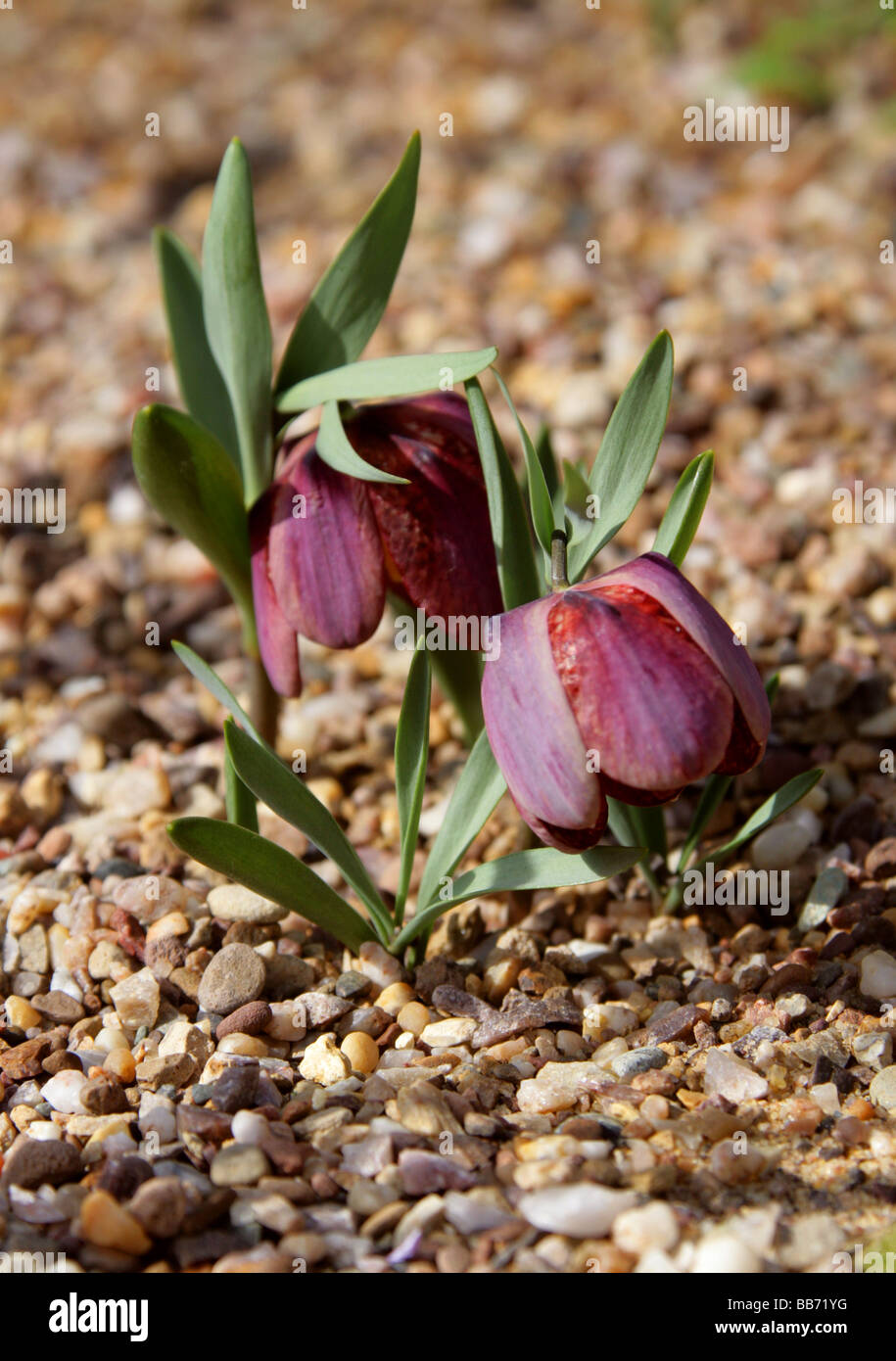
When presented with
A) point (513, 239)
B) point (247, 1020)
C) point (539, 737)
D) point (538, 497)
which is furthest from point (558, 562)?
point (513, 239)

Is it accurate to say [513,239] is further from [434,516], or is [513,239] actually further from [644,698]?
[644,698]

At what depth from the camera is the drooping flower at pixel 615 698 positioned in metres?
0.98

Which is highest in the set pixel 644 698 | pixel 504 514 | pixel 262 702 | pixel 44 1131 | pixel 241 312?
pixel 241 312

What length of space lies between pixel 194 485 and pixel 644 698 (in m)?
0.53

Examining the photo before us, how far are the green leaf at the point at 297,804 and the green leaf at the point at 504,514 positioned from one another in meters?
0.25

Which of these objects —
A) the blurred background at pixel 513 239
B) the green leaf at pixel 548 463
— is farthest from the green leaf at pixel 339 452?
the blurred background at pixel 513 239

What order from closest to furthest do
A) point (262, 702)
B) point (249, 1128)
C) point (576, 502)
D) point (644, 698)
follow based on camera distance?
1. point (644, 698)
2. point (249, 1128)
3. point (576, 502)
4. point (262, 702)

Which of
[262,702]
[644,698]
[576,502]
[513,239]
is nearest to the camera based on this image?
[644,698]

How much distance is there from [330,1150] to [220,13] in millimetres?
3266

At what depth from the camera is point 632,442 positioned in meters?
1.21

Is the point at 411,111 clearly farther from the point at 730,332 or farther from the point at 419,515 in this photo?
the point at 419,515

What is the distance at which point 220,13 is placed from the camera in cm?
352

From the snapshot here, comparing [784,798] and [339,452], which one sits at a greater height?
[339,452]

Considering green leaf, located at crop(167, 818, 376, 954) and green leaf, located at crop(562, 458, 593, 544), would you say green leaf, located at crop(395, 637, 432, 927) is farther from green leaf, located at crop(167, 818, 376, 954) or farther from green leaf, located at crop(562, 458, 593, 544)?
green leaf, located at crop(562, 458, 593, 544)
